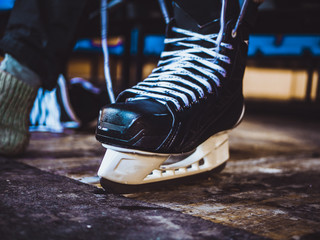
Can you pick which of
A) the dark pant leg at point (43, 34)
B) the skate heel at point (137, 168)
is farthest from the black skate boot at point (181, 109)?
the dark pant leg at point (43, 34)

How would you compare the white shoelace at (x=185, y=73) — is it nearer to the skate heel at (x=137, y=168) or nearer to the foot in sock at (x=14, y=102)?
the skate heel at (x=137, y=168)

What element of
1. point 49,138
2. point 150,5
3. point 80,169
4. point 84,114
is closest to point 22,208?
point 80,169

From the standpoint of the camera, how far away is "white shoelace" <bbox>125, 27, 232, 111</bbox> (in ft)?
2.66

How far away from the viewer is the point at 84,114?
1855 millimetres

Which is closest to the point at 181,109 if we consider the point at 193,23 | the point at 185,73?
the point at 185,73

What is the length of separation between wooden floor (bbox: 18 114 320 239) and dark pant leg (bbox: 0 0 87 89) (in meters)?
0.28

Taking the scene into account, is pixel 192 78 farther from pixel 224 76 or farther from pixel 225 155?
pixel 225 155

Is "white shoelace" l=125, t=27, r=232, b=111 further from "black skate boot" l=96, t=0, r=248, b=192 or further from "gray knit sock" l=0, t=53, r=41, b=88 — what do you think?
"gray knit sock" l=0, t=53, r=41, b=88

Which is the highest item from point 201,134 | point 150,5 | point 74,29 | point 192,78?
point 150,5

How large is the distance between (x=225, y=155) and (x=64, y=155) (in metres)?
0.53

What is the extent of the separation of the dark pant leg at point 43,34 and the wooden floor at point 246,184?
0.28m

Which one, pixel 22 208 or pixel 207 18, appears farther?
pixel 207 18

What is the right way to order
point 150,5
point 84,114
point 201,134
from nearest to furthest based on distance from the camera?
point 201,134 < point 84,114 < point 150,5

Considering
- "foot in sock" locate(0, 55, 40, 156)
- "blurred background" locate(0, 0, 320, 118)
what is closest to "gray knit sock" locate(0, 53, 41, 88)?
"foot in sock" locate(0, 55, 40, 156)
